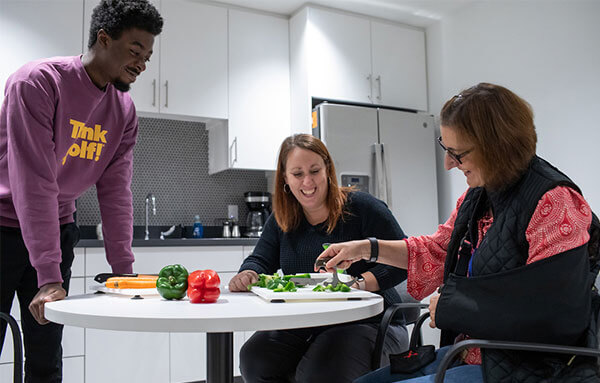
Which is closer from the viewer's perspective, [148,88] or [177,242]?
[177,242]

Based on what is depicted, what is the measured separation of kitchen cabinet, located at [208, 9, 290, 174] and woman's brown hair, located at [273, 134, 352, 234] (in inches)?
67.2

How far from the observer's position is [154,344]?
10.3ft

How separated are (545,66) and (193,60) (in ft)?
7.89

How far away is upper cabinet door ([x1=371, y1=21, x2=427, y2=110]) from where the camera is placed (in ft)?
13.9

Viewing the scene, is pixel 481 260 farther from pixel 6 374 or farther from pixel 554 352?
pixel 6 374

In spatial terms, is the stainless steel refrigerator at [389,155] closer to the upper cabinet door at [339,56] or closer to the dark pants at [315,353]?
the upper cabinet door at [339,56]

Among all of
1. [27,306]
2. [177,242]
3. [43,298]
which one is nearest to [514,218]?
[43,298]

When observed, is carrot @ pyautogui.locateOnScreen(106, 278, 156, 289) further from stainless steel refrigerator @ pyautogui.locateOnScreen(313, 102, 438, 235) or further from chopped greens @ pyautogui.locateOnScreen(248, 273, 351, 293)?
stainless steel refrigerator @ pyautogui.locateOnScreen(313, 102, 438, 235)

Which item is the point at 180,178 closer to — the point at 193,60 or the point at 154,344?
the point at 193,60

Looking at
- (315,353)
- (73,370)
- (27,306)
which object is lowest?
(73,370)

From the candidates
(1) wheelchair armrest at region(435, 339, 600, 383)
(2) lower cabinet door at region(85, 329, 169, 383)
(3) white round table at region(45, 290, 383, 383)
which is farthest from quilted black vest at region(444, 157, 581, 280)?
(2) lower cabinet door at region(85, 329, 169, 383)

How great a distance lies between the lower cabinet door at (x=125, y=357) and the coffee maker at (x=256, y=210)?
109 centimetres

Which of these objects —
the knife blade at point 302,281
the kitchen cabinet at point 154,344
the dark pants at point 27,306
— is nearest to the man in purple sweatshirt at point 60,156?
the dark pants at point 27,306

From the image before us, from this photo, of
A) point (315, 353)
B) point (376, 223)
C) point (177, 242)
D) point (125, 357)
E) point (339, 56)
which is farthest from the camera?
point (339, 56)
